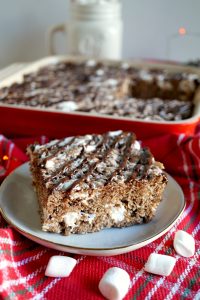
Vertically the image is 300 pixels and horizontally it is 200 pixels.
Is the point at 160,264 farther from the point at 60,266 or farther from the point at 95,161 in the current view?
the point at 95,161

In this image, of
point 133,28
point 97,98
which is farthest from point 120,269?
point 133,28

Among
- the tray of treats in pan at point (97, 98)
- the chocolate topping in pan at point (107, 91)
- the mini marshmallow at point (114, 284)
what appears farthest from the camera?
the chocolate topping in pan at point (107, 91)

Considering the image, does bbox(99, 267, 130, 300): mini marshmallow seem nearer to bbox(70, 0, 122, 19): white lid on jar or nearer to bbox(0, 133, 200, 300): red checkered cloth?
bbox(0, 133, 200, 300): red checkered cloth

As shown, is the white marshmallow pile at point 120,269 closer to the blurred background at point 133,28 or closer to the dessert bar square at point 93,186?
the dessert bar square at point 93,186

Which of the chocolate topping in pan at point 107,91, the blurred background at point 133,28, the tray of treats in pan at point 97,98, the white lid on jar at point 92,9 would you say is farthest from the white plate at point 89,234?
the blurred background at point 133,28

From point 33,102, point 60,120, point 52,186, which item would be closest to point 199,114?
point 60,120

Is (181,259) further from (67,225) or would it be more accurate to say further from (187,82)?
(187,82)
